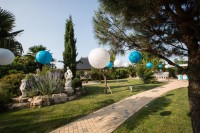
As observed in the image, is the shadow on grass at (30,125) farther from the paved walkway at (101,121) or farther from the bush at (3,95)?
the bush at (3,95)

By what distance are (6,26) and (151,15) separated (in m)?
7.90

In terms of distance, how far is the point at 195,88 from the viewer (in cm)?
285

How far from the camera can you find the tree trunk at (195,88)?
2844 mm

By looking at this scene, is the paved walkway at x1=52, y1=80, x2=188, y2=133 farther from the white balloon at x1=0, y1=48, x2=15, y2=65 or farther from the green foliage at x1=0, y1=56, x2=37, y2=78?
the green foliage at x1=0, y1=56, x2=37, y2=78

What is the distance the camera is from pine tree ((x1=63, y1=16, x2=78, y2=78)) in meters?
15.3

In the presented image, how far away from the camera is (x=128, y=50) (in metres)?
4.04

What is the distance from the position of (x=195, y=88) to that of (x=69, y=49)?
13.5m

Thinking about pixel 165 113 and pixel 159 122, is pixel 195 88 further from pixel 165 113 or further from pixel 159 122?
pixel 165 113

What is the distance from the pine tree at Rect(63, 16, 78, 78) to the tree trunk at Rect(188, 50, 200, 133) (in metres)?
13.0

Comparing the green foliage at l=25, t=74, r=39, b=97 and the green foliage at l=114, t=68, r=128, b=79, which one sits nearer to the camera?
the green foliage at l=25, t=74, r=39, b=97

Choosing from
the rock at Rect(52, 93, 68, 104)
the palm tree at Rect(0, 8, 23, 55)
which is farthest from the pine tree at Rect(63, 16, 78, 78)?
the rock at Rect(52, 93, 68, 104)

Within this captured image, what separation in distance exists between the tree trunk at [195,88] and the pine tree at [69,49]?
13.0m

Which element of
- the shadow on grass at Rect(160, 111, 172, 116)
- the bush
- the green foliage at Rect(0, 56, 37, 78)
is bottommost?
the shadow on grass at Rect(160, 111, 172, 116)

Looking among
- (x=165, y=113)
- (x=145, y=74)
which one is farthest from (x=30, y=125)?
(x=145, y=74)
